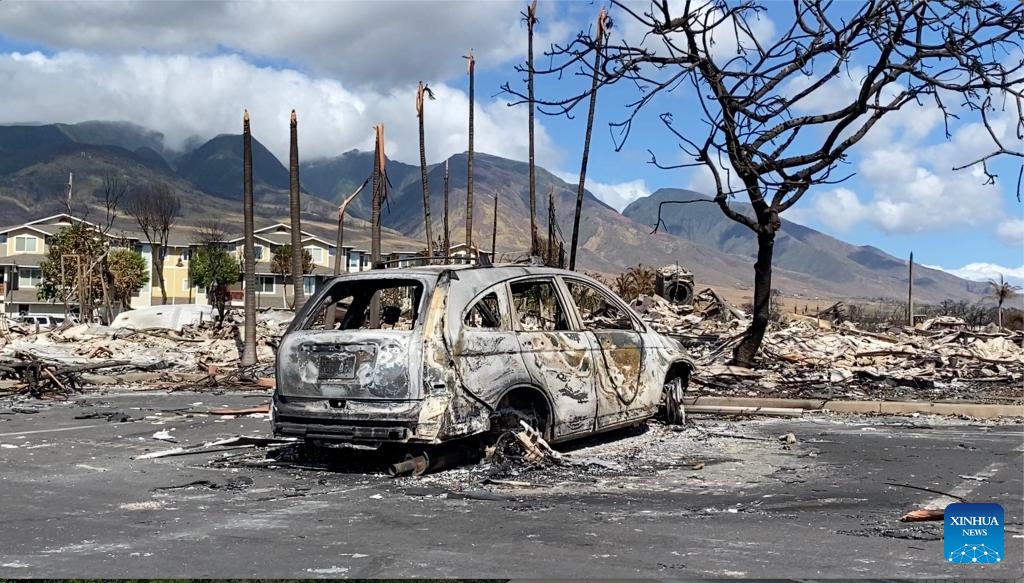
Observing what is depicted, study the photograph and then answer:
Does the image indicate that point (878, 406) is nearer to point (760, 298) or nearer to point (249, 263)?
point (760, 298)

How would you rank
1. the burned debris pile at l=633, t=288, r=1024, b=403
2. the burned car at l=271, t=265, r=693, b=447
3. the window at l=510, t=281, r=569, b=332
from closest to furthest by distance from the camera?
the burned car at l=271, t=265, r=693, b=447 < the window at l=510, t=281, r=569, b=332 < the burned debris pile at l=633, t=288, r=1024, b=403

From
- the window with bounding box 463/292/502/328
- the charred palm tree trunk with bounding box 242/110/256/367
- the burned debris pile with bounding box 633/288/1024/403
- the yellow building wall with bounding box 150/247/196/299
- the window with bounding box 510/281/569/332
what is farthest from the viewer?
the yellow building wall with bounding box 150/247/196/299

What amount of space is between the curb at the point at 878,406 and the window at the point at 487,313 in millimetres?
4636

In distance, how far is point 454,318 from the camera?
313 inches

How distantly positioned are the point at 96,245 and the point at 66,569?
46.6 metres

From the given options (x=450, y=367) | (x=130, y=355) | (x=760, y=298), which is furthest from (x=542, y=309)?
(x=130, y=355)

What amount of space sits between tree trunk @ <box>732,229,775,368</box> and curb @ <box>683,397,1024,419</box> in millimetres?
2649

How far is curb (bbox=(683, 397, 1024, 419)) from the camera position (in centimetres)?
1221

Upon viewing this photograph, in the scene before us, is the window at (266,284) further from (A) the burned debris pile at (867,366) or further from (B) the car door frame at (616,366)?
(B) the car door frame at (616,366)

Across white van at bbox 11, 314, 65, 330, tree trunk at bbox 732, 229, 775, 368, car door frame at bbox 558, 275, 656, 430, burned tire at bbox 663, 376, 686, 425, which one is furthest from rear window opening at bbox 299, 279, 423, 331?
white van at bbox 11, 314, 65, 330

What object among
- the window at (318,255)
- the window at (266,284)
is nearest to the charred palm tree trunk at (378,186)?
the window at (266,284)

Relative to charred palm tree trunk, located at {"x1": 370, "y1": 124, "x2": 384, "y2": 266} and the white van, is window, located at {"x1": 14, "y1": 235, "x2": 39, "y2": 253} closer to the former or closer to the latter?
the white van

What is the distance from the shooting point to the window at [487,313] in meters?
8.33

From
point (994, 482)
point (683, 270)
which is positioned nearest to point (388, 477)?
point (994, 482)
